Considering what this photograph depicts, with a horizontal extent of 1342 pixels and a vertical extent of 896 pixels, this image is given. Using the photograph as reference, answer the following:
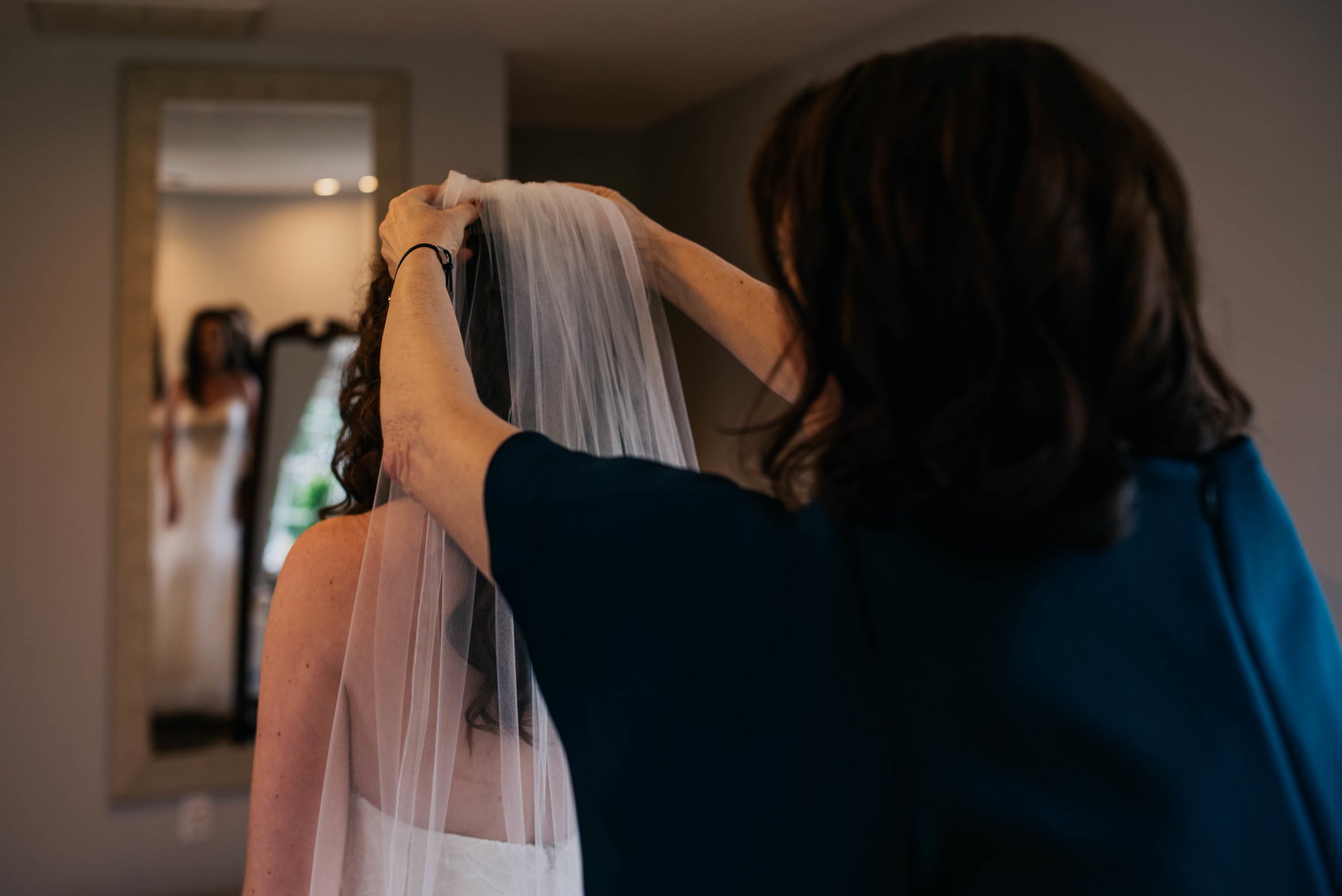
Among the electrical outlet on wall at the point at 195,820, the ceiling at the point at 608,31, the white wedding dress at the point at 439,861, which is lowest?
the electrical outlet on wall at the point at 195,820

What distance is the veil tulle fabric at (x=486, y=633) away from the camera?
0.83m

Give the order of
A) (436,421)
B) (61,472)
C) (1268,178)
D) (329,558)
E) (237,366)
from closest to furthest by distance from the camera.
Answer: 1. (436,421)
2. (329,558)
3. (1268,178)
4. (61,472)
5. (237,366)

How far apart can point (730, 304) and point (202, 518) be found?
258 cm

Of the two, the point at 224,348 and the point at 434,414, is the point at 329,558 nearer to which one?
the point at 434,414

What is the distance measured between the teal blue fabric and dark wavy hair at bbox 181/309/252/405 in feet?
9.16

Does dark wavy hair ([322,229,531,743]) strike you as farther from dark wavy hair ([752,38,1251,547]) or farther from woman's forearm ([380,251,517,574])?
dark wavy hair ([752,38,1251,547])

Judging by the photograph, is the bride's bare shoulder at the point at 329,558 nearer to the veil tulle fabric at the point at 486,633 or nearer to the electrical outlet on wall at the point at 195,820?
the veil tulle fabric at the point at 486,633

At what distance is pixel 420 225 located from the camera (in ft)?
2.66

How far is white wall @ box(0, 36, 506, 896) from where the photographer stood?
282cm

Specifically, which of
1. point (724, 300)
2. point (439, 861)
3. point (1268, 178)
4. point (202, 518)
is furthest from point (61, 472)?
point (1268, 178)

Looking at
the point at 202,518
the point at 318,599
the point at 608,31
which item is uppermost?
A: the point at 608,31

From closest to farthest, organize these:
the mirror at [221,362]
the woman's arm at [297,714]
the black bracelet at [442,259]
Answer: the black bracelet at [442,259], the woman's arm at [297,714], the mirror at [221,362]

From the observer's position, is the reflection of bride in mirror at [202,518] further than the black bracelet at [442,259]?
Yes

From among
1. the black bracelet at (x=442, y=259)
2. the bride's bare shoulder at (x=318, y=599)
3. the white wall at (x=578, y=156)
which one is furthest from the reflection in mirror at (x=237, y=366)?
the black bracelet at (x=442, y=259)
